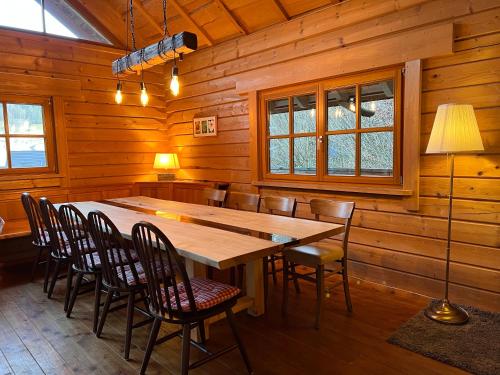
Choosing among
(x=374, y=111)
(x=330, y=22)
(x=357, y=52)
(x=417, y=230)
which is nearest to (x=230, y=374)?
(x=417, y=230)

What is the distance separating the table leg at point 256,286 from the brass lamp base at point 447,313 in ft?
3.80

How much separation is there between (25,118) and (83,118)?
0.62m

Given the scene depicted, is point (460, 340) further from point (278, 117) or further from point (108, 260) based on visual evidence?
point (278, 117)

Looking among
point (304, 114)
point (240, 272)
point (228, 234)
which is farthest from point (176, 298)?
point (304, 114)

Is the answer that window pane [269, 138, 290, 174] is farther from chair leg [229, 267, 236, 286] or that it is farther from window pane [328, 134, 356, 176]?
chair leg [229, 267, 236, 286]

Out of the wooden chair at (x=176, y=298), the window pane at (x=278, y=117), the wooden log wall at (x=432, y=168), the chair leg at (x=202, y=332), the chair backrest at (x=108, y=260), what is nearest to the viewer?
the wooden chair at (x=176, y=298)

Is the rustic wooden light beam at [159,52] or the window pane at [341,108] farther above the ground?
the rustic wooden light beam at [159,52]

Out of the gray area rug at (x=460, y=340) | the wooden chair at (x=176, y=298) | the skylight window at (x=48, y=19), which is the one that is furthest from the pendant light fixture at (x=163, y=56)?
the gray area rug at (x=460, y=340)

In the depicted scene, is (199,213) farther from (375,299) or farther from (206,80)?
(206,80)

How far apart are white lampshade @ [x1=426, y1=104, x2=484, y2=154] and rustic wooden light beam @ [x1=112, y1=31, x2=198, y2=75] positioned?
176cm

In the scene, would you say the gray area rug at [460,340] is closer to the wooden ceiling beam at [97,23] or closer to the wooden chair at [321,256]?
the wooden chair at [321,256]

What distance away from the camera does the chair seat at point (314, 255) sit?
2.50 m

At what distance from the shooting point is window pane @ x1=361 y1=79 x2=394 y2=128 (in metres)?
3.10

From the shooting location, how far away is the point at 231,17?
3.98 meters
